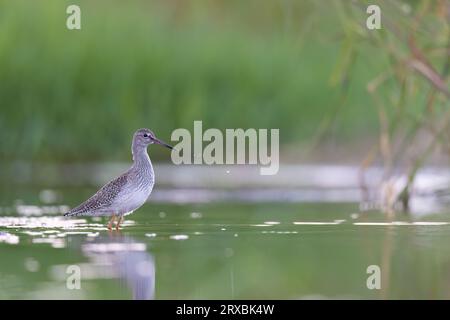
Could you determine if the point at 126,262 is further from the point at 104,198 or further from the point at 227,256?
the point at 104,198

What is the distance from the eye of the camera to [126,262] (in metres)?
6.34

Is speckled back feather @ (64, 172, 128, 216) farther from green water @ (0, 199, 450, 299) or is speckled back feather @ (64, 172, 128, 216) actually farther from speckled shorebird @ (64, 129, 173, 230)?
green water @ (0, 199, 450, 299)

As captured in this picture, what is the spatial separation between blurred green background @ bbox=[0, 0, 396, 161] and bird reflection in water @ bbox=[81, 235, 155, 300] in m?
6.35

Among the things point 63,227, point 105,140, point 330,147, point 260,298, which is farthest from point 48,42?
point 260,298

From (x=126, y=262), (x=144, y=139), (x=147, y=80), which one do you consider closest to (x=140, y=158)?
(x=144, y=139)

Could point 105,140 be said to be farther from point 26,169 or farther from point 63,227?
point 63,227

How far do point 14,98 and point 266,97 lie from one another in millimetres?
3737

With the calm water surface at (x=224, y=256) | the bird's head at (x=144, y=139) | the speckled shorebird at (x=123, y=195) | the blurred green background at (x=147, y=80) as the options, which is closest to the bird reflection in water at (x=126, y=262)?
the calm water surface at (x=224, y=256)

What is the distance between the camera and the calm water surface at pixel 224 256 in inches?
220

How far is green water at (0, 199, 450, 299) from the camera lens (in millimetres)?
5582

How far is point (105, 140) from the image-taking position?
1505cm

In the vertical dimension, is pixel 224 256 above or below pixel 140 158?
below

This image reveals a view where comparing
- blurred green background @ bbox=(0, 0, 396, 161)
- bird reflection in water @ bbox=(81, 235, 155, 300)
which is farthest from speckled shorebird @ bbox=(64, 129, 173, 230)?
blurred green background @ bbox=(0, 0, 396, 161)

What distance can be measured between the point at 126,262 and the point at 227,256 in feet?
2.18
